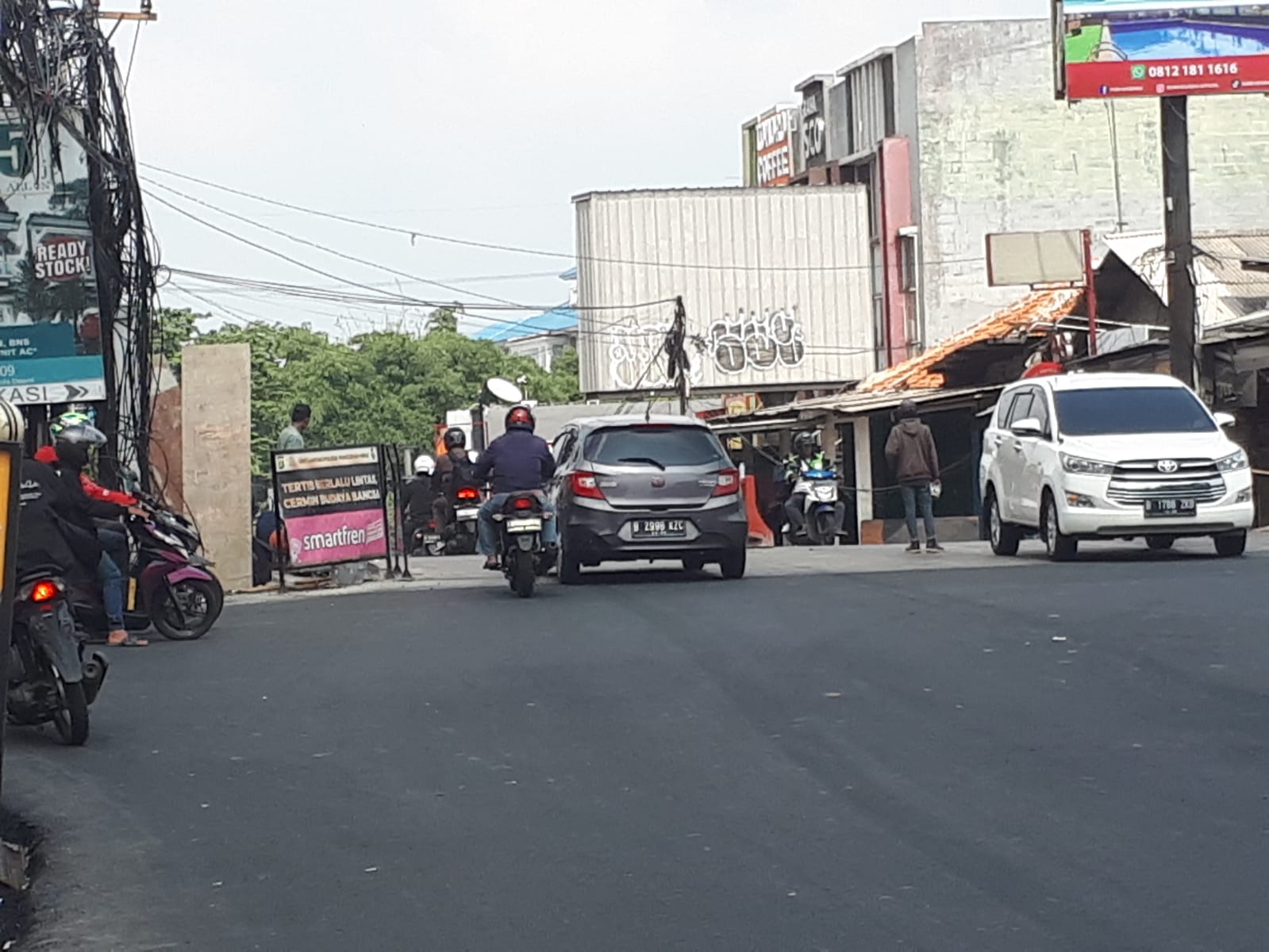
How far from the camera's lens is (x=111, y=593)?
46.0ft

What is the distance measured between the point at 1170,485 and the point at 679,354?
28796mm

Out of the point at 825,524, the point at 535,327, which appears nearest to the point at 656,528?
the point at 825,524

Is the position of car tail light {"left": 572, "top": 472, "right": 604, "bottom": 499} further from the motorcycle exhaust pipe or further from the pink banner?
the motorcycle exhaust pipe

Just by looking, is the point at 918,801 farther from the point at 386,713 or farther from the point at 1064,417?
the point at 1064,417

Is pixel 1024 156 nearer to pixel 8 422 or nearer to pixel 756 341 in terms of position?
pixel 756 341

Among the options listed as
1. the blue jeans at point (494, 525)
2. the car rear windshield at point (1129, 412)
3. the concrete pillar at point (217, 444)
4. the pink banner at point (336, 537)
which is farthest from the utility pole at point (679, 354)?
the blue jeans at point (494, 525)

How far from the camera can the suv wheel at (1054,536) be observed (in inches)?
747

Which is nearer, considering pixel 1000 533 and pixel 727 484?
pixel 727 484

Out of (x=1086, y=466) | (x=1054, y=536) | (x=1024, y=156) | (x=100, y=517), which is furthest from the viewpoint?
(x=1024, y=156)

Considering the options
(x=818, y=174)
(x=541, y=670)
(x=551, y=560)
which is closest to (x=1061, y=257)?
(x=818, y=174)

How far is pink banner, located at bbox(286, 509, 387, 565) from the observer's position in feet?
64.6

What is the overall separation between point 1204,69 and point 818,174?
86.5ft

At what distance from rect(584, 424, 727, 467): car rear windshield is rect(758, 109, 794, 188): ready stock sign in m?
39.1

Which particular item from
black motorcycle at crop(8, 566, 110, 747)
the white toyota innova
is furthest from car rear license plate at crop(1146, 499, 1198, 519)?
black motorcycle at crop(8, 566, 110, 747)
